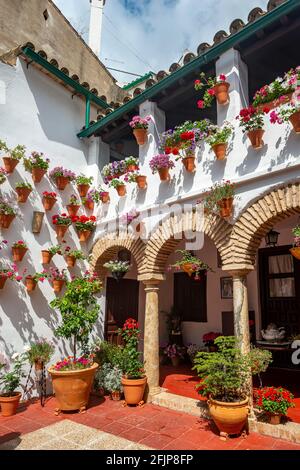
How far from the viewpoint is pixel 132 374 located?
6.01 meters

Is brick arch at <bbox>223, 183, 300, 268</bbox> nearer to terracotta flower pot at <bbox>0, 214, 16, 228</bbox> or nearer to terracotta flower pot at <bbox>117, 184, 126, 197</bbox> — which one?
terracotta flower pot at <bbox>117, 184, 126, 197</bbox>

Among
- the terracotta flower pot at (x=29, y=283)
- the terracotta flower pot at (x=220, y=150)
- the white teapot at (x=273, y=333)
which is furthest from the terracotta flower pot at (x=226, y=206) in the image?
the terracotta flower pot at (x=29, y=283)

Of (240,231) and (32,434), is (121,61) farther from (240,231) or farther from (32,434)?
(32,434)

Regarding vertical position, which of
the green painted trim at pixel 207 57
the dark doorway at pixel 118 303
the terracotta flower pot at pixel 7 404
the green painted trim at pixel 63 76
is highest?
A: the green painted trim at pixel 63 76

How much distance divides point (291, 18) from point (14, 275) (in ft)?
21.4

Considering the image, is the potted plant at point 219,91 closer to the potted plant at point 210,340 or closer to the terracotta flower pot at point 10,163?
the terracotta flower pot at point 10,163

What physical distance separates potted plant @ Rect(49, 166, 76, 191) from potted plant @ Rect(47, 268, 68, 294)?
1.96m

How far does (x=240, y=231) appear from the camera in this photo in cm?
514

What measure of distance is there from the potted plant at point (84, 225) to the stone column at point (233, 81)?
381 centimetres

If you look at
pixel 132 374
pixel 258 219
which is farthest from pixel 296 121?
pixel 132 374

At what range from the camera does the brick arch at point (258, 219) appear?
466cm

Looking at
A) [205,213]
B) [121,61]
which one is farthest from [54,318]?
[121,61]

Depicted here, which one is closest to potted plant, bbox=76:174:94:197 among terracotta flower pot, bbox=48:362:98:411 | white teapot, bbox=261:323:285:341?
terracotta flower pot, bbox=48:362:98:411

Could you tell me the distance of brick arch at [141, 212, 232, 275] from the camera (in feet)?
17.6
